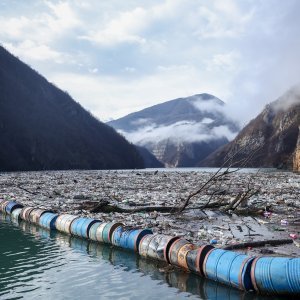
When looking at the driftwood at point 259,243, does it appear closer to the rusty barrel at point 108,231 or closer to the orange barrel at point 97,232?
the rusty barrel at point 108,231

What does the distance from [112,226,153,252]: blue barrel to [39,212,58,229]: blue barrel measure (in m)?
4.18

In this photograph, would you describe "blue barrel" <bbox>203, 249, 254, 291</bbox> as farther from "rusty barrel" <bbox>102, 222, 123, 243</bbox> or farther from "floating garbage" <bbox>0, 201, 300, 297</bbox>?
"rusty barrel" <bbox>102, 222, 123, 243</bbox>

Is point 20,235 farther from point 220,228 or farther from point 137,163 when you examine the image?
point 137,163

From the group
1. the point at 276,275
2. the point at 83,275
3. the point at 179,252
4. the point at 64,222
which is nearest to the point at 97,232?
the point at 64,222

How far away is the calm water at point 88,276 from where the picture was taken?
8.18m

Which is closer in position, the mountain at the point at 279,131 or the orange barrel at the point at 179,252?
the orange barrel at the point at 179,252

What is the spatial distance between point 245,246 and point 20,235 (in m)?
8.29

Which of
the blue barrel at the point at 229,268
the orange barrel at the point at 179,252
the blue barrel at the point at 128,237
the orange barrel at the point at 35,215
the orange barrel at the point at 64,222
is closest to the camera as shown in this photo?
the blue barrel at the point at 229,268

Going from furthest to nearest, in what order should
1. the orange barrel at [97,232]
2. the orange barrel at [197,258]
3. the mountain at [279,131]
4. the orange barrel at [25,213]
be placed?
the mountain at [279,131] → the orange barrel at [25,213] → the orange barrel at [97,232] → the orange barrel at [197,258]

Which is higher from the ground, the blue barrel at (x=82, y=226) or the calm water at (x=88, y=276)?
the blue barrel at (x=82, y=226)

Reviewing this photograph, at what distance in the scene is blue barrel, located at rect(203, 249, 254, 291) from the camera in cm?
785

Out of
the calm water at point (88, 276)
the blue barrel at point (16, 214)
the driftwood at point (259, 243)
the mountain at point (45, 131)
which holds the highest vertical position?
the mountain at point (45, 131)

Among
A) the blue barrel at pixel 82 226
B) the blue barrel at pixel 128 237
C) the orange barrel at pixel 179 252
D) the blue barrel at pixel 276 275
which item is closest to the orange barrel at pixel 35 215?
the blue barrel at pixel 82 226

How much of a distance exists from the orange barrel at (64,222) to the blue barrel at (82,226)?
27cm
